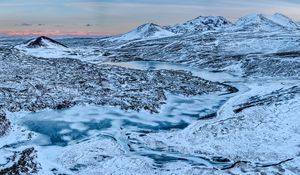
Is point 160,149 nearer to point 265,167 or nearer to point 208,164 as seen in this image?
point 208,164

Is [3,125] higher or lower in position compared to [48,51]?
higher

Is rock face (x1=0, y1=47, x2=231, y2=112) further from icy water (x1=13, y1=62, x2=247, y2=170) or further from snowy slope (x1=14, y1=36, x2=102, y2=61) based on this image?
snowy slope (x1=14, y1=36, x2=102, y2=61)

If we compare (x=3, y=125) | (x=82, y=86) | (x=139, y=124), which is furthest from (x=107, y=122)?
(x=82, y=86)

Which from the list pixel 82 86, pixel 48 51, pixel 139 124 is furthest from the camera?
pixel 48 51

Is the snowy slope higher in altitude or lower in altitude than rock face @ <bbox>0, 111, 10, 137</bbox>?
lower

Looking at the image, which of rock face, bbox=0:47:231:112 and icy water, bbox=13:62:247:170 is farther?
rock face, bbox=0:47:231:112

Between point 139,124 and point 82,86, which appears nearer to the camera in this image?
point 139,124

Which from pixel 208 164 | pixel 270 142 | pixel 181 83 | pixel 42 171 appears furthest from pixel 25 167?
pixel 181 83

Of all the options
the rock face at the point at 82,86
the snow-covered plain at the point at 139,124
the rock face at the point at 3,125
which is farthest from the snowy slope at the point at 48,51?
the rock face at the point at 3,125

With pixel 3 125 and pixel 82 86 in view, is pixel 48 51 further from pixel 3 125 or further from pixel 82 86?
pixel 3 125

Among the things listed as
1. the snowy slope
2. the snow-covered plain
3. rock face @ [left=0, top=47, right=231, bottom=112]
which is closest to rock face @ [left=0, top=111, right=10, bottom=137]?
the snow-covered plain

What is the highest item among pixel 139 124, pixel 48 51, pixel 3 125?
pixel 3 125

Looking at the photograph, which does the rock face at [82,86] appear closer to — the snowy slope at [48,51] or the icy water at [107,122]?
the icy water at [107,122]
